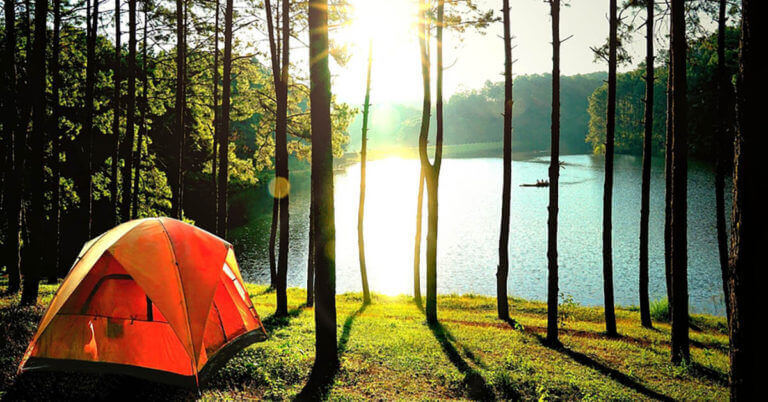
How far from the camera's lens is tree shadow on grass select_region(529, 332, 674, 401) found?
7207mm

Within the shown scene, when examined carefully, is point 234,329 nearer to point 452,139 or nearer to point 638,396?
point 638,396

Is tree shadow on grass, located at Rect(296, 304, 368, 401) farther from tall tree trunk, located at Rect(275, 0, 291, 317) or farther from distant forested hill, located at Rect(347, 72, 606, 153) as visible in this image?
distant forested hill, located at Rect(347, 72, 606, 153)

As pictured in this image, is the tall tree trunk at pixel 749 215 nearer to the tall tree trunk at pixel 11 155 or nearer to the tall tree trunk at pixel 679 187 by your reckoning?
the tall tree trunk at pixel 679 187

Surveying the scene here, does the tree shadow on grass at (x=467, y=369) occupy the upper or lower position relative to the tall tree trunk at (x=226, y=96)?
lower

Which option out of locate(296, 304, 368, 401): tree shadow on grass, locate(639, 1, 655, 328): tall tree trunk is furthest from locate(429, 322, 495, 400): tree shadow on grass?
locate(639, 1, 655, 328): tall tree trunk

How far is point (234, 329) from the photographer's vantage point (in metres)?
8.15

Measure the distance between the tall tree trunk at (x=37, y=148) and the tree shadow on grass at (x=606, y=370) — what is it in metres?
12.1

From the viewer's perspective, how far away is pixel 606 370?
8.52 metres

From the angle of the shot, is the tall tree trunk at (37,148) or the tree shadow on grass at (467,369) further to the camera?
the tall tree trunk at (37,148)

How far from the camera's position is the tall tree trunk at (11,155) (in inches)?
430

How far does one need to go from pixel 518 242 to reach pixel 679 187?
20.6m

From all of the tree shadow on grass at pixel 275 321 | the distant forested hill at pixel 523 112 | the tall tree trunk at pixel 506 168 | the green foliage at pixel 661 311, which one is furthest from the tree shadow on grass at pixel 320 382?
the distant forested hill at pixel 523 112

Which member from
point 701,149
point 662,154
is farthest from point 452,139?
point 701,149

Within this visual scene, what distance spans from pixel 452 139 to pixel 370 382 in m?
162
